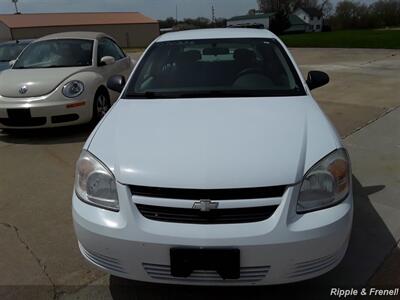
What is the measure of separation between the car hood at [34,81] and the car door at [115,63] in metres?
0.58

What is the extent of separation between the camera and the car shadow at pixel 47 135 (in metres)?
5.88

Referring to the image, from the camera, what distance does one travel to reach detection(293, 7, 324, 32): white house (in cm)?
8793

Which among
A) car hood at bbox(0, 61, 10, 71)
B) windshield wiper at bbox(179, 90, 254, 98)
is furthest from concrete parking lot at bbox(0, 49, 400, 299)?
car hood at bbox(0, 61, 10, 71)

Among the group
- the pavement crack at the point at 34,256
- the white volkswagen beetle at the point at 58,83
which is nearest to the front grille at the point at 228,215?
the pavement crack at the point at 34,256

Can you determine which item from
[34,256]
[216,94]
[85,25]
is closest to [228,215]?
[216,94]

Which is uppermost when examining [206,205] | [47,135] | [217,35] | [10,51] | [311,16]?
[217,35]

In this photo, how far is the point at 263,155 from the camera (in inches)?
87.9

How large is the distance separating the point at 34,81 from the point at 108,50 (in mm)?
1800

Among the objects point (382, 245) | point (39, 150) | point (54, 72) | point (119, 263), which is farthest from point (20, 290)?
point (54, 72)

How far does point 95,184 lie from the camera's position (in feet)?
7.56

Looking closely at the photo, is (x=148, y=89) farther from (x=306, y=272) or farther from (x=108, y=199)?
(x=306, y=272)

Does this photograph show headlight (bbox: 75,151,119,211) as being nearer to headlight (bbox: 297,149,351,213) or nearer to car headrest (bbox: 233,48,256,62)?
headlight (bbox: 297,149,351,213)

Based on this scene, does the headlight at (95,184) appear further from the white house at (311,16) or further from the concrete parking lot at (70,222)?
the white house at (311,16)

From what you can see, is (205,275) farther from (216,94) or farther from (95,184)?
(216,94)
